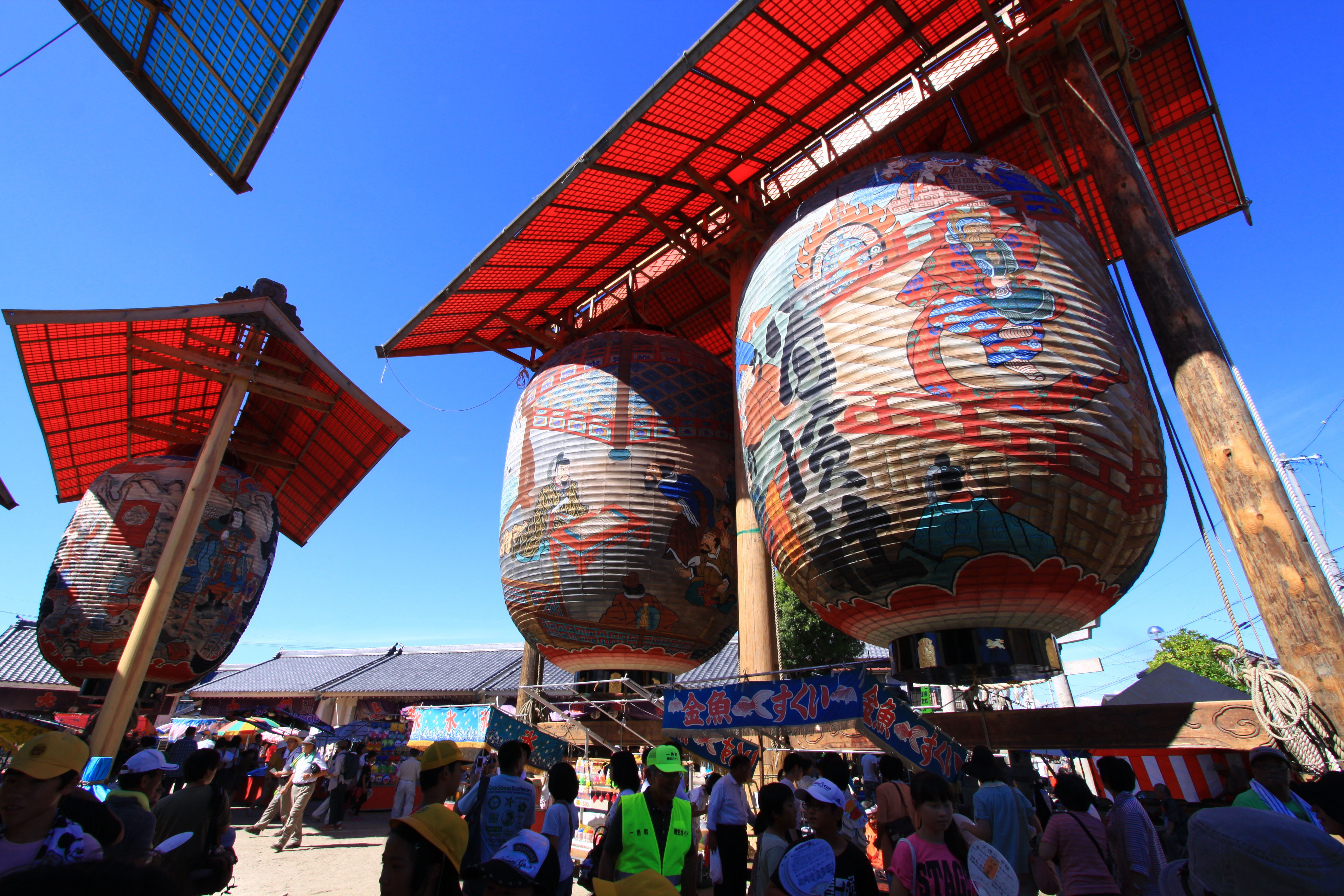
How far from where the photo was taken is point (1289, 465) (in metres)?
23.6

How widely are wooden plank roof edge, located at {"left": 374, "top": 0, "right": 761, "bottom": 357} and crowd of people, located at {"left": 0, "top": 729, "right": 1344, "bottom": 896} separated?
266 inches

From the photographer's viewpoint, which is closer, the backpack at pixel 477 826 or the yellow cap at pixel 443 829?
the yellow cap at pixel 443 829

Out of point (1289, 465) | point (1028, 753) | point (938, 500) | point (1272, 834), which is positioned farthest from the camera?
point (1289, 465)

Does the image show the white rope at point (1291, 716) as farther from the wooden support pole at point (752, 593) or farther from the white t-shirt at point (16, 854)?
the white t-shirt at point (16, 854)

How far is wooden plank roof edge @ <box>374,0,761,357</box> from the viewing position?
275 inches

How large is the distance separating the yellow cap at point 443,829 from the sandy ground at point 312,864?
313 centimetres

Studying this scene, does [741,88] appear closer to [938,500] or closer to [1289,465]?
[938,500]

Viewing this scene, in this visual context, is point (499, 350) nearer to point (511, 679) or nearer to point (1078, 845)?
point (1078, 845)

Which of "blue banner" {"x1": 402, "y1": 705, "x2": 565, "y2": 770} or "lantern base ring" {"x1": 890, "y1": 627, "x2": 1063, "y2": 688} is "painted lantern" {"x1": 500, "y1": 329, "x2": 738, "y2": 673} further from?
"lantern base ring" {"x1": 890, "y1": 627, "x2": 1063, "y2": 688}

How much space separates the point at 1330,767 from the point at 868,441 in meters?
3.29

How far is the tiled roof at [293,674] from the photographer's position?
26906 mm

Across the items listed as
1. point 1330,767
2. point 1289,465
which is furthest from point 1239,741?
point 1289,465

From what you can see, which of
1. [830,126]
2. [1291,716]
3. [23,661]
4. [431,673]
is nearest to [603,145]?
[830,126]

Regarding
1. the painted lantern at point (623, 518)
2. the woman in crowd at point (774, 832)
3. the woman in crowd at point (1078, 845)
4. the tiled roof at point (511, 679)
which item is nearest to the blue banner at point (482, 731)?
the painted lantern at point (623, 518)
